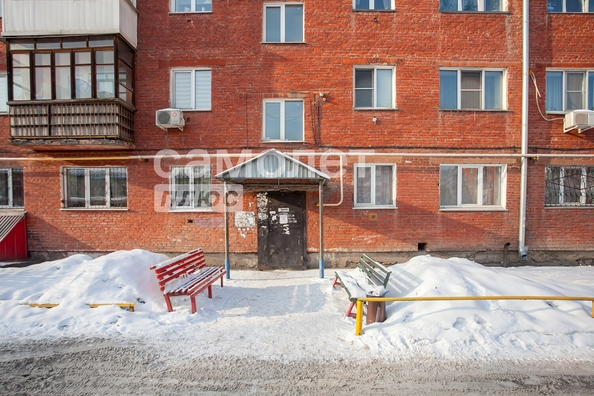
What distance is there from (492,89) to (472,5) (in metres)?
2.51

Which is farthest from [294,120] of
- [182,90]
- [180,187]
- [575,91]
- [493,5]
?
[575,91]

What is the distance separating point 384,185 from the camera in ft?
27.7

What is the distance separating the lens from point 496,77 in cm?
857

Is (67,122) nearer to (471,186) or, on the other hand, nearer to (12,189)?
(12,189)

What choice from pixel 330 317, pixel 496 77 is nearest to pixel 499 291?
pixel 330 317

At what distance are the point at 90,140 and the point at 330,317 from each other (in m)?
7.39

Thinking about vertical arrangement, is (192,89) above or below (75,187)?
above

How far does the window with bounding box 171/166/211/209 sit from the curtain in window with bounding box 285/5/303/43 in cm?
444

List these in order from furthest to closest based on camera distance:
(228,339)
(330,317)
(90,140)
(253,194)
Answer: (253,194)
(90,140)
(330,317)
(228,339)

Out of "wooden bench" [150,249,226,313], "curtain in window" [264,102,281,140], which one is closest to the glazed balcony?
"curtain in window" [264,102,281,140]

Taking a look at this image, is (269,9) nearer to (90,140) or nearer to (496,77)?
(90,140)

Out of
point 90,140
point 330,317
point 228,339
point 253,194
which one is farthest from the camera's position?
point 253,194

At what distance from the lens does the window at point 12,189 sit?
8.56m

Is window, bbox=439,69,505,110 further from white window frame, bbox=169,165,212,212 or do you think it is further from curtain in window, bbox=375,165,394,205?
white window frame, bbox=169,165,212,212
